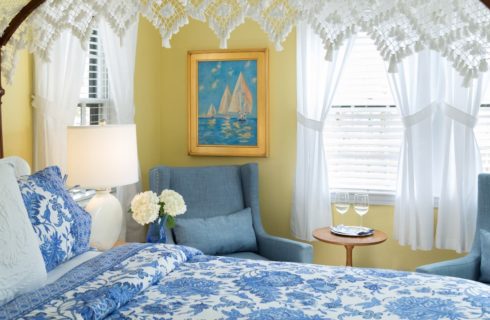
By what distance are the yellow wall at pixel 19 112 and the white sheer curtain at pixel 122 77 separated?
28.7 inches

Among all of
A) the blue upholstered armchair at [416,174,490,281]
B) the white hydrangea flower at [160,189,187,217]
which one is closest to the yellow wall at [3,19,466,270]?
the blue upholstered armchair at [416,174,490,281]

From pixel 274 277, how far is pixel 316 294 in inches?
9.4

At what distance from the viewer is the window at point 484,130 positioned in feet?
13.7

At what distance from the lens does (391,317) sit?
217 cm

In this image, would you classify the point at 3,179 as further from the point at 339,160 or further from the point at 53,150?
the point at 339,160

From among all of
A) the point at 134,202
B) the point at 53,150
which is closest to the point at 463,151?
the point at 134,202

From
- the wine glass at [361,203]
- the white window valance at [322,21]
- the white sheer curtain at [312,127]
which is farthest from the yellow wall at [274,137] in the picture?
the white window valance at [322,21]

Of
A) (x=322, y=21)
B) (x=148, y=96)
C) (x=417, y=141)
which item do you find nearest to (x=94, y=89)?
(x=148, y=96)

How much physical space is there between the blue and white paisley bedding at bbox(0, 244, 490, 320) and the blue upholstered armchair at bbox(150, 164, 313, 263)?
53.2 inches

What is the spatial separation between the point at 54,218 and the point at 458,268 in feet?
6.99

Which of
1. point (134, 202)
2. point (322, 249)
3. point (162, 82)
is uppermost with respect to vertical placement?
point (162, 82)

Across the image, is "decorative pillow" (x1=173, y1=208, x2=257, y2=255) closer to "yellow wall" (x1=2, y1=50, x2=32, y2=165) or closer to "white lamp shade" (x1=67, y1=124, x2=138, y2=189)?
"white lamp shade" (x1=67, y1=124, x2=138, y2=189)

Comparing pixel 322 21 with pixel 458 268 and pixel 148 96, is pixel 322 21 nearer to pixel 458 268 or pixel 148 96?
pixel 458 268

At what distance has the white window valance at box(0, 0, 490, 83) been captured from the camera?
247 cm
